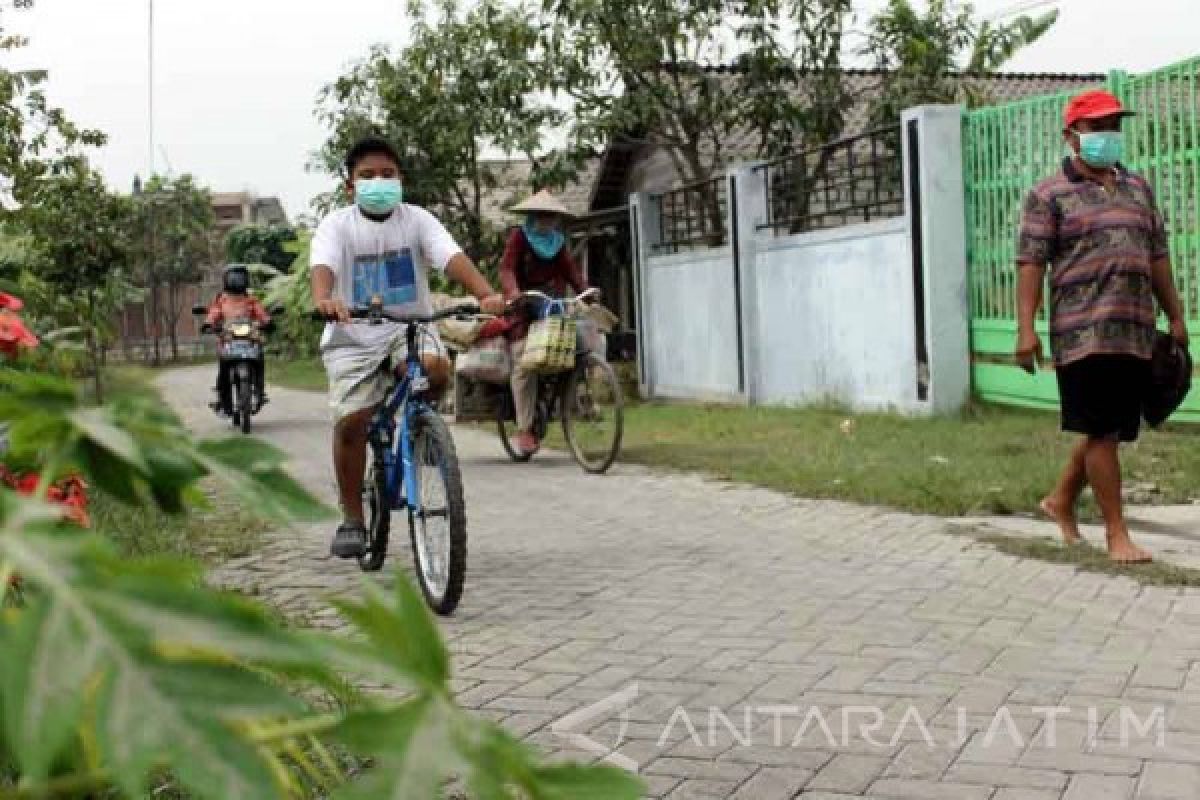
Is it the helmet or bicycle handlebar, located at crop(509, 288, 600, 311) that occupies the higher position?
the helmet

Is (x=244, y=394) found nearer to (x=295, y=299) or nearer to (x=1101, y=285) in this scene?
(x=1101, y=285)

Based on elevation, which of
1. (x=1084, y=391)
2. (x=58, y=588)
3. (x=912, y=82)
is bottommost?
(x=1084, y=391)

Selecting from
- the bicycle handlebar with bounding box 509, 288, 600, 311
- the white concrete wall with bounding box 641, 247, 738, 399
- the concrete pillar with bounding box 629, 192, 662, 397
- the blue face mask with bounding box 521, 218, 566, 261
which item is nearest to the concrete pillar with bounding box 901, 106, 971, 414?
the blue face mask with bounding box 521, 218, 566, 261

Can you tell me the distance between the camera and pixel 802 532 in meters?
6.83

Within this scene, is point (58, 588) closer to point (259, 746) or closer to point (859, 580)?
point (259, 746)

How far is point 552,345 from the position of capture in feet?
31.6

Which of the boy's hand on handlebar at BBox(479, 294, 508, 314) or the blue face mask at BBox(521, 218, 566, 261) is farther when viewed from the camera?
the blue face mask at BBox(521, 218, 566, 261)

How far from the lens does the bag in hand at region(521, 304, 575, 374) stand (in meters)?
9.63

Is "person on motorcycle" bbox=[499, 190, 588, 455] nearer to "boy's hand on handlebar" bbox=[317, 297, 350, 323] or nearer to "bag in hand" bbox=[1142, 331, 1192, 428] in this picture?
"boy's hand on handlebar" bbox=[317, 297, 350, 323]

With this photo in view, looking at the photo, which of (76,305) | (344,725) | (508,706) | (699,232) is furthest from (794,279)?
(344,725)

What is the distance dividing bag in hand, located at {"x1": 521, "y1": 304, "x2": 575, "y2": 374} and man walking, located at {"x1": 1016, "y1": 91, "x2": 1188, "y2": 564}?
4.13 metres

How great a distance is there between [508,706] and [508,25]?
1383cm

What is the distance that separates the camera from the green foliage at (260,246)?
45.2m

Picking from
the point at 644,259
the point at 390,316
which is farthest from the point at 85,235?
the point at 390,316
